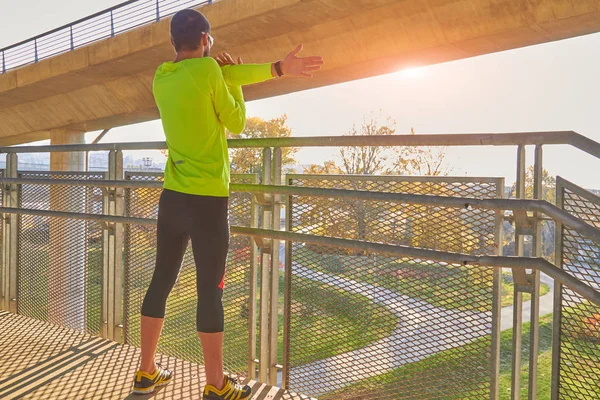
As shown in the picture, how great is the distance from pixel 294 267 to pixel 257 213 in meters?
0.38

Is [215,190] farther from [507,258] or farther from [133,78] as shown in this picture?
[133,78]

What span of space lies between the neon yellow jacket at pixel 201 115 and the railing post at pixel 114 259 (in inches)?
52.5

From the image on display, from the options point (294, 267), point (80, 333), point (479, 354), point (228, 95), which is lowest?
point (80, 333)

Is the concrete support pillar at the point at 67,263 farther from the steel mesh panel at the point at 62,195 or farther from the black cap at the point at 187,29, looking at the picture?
the black cap at the point at 187,29

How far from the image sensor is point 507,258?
223cm

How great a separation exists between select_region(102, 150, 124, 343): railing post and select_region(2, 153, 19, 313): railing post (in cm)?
135

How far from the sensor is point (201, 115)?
2512 mm

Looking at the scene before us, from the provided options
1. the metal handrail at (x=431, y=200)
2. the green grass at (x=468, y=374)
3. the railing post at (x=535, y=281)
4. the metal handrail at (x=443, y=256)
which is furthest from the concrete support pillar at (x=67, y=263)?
the railing post at (x=535, y=281)

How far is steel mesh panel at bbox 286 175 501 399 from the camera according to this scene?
8.39 feet

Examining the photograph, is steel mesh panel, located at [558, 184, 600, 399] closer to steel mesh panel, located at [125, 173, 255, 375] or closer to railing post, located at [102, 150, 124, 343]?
steel mesh panel, located at [125, 173, 255, 375]

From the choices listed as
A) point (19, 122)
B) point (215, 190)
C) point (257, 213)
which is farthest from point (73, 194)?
point (19, 122)

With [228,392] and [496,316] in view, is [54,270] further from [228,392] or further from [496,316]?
[496,316]

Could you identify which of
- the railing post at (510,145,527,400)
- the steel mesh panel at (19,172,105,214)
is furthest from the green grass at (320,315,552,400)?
the steel mesh panel at (19,172,105,214)

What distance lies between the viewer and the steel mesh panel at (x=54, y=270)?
4.61 metres
